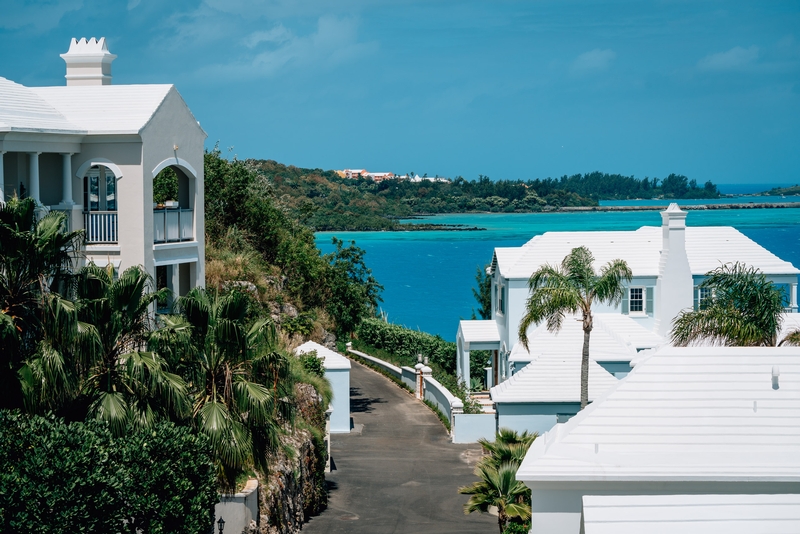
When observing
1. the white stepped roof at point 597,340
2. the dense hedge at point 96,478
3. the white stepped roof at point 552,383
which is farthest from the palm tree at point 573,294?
the dense hedge at point 96,478

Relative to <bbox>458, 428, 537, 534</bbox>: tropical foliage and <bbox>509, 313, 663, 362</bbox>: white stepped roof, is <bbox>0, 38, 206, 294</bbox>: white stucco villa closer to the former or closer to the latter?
<bbox>458, 428, 537, 534</bbox>: tropical foliage

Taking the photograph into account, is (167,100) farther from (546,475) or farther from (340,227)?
(340,227)

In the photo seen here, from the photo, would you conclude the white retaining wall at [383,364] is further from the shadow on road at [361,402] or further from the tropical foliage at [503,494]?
the tropical foliage at [503,494]

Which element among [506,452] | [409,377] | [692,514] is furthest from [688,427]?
[409,377]

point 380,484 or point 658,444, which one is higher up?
point 658,444

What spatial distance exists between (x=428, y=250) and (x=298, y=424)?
150 meters

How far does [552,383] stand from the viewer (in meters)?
30.8

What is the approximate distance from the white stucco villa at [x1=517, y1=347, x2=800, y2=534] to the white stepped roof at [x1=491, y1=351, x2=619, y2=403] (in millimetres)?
12981

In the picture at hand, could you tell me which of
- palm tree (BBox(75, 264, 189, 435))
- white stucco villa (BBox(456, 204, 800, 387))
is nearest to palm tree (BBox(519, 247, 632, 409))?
white stucco villa (BBox(456, 204, 800, 387))

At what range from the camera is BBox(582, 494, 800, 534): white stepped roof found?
1396 cm

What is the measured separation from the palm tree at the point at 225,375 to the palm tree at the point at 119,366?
67 centimetres

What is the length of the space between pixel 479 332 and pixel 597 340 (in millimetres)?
7928

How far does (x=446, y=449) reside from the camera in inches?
1323

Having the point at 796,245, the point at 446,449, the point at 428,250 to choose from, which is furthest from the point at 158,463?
the point at 796,245
